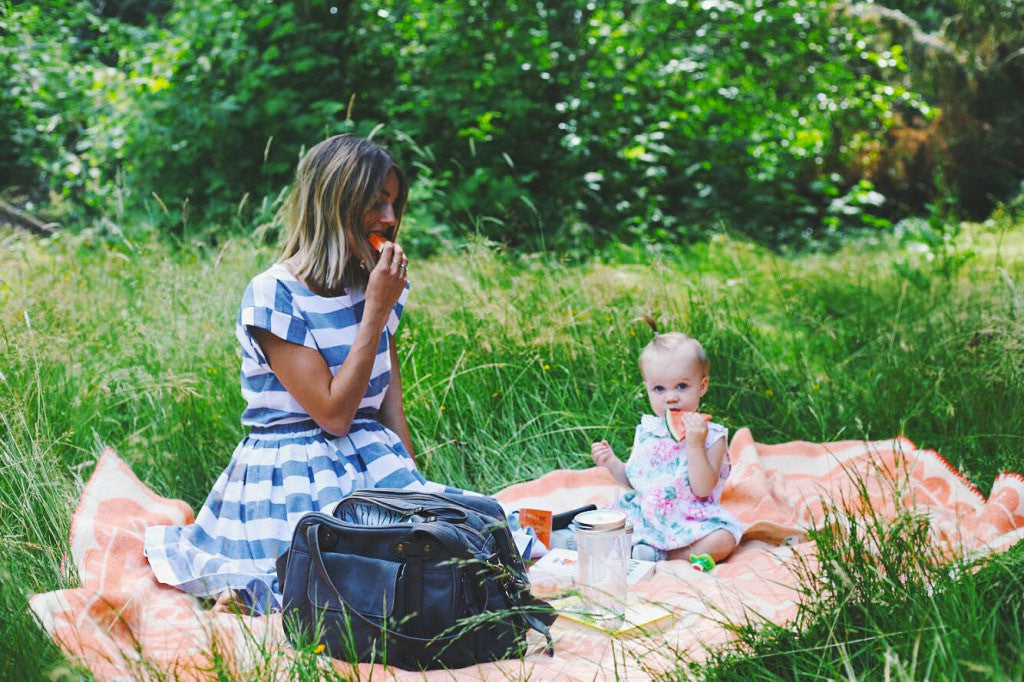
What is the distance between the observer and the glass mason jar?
2430 millimetres

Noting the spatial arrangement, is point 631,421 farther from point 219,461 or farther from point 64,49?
point 64,49

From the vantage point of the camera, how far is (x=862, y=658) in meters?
1.80

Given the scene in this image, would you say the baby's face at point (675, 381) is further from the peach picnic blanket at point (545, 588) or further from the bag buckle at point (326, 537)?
the bag buckle at point (326, 537)

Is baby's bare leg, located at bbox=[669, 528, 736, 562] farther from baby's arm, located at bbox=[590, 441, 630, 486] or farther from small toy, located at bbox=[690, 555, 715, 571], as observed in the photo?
baby's arm, located at bbox=[590, 441, 630, 486]

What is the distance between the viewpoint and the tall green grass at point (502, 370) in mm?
3354

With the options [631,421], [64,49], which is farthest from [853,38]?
[64,49]

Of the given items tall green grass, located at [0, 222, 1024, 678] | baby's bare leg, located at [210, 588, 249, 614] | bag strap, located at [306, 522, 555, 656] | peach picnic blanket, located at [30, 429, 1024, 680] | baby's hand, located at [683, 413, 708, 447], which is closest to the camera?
peach picnic blanket, located at [30, 429, 1024, 680]

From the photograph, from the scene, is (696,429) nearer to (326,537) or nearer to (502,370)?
(502,370)

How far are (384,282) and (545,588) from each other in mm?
1035

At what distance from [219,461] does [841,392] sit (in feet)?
8.76

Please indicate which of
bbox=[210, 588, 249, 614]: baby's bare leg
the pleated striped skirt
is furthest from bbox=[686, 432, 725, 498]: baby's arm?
bbox=[210, 588, 249, 614]: baby's bare leg

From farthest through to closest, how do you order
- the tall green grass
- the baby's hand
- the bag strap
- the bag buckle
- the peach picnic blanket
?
the tall green grass
the baby's hand
the bag buckle
the bag strap
the peach picnic blanket

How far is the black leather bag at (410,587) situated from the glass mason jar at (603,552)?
0.24m

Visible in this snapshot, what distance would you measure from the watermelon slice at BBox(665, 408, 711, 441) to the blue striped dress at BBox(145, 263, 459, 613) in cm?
80
